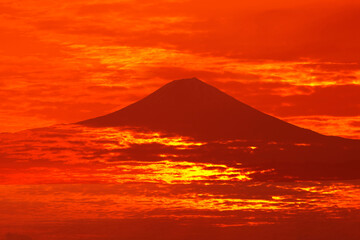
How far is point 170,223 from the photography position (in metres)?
69.6

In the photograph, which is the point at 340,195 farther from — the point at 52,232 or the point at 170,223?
the point at 52,232

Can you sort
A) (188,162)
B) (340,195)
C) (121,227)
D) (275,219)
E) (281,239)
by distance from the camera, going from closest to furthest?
(281,239) < (121,227) < (275,219) < (340,195) < (188,162)

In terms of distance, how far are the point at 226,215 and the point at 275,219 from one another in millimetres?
6474

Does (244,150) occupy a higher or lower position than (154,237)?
higher

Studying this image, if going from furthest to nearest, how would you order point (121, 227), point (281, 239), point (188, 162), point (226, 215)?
point (188, 162), point (226, 215), point (121, 227), point (281, 239)

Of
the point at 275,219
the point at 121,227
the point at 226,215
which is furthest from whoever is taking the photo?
the point at 226,215

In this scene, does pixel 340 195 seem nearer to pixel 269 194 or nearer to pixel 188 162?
pixel 269 194

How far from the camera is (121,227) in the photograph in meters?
65.5

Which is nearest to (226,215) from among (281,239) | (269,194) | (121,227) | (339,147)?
(121,227)

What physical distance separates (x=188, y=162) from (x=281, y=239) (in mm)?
105251

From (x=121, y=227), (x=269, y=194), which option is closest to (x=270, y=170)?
(x=269, y=194)

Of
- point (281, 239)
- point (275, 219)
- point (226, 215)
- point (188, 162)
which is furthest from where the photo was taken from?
point (188, 162)

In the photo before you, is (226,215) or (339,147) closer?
(226,215)

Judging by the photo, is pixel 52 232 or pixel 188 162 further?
pixel 188 162
